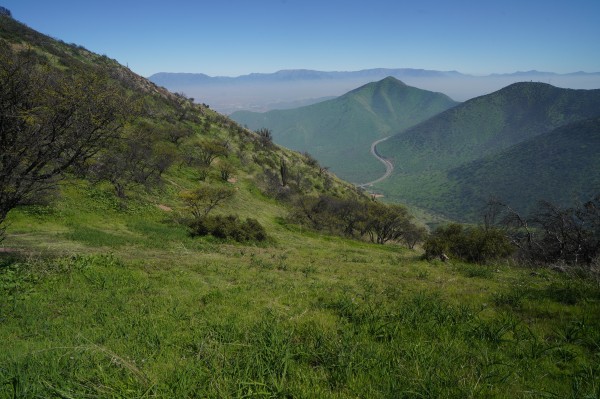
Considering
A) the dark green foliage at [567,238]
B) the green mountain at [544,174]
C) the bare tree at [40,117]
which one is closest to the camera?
the bare tree at [40,117]

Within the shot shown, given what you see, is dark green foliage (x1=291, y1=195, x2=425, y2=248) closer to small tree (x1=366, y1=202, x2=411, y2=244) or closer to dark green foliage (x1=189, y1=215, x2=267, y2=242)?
small tree (x1=366, y1=202, x2=411, y2=244)

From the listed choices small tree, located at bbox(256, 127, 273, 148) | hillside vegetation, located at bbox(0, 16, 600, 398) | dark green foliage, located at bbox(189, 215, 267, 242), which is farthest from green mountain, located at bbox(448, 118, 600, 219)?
hillside vegetation, located at bbox(0, 16, 600, 398)

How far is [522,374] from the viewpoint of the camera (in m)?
4.38

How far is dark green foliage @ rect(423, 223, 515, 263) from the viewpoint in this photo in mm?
21734

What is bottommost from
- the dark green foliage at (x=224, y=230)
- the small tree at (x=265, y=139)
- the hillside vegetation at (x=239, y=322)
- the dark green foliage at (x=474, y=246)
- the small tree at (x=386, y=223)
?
the small tree at (x=386, y=223)

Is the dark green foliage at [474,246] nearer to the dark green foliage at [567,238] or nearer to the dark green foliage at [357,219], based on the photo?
the dark green foliage at [567,238]

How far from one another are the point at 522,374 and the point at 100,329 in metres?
7.75

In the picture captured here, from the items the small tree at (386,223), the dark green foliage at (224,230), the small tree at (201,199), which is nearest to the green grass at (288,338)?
the dark green foliage at (224,230)

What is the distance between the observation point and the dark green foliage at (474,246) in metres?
21.7

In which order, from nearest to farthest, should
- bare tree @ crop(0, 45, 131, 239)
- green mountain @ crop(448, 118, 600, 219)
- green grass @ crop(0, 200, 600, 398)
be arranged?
1. green grass @ crop(0, 200, 600, 398)
2. bare tree @ crop(0, 45, 131, 239)
3. green mountain @ crop(448, 118, 600, 219)

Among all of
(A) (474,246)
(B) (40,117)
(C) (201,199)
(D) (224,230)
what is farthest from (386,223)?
(B) (40,117)

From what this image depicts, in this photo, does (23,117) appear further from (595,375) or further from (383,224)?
(383,224)

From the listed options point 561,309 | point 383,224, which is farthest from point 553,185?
point 561,309

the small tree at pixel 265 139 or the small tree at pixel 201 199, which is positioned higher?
the small tree at pixel 265 139
